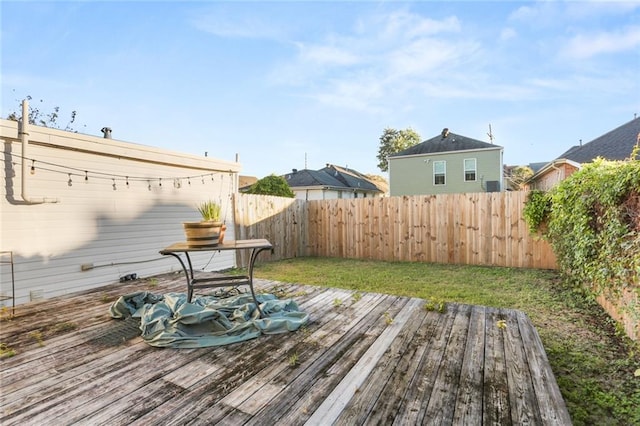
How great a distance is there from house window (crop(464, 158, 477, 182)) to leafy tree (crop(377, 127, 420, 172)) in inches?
522

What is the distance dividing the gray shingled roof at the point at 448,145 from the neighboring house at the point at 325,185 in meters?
4.21

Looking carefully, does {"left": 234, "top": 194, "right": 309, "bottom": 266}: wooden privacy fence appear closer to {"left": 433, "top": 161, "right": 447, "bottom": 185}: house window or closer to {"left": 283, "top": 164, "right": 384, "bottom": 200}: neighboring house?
{"left": 283, "top": 164, "right": 384, "bottom": 200}: neighboring house

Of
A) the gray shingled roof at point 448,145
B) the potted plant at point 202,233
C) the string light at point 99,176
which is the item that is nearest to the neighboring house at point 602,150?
the gray shingled roof at point 448,145

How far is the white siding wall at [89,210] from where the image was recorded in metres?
3.51

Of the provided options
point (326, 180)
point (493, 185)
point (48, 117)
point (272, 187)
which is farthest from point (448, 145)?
point (48, 117)

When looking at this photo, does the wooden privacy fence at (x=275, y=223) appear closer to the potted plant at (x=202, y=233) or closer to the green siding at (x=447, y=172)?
the potted plant at (x=202, y=233)

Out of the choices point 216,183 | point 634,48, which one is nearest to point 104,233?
point 216,183

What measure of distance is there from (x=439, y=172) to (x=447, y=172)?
37 cm

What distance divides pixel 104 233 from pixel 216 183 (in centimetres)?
225

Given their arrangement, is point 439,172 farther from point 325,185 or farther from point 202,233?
point 202,233

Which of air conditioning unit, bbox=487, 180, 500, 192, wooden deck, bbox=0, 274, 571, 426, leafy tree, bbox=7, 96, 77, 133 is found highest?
leafy tree, bbox=7, 96, 77, 133

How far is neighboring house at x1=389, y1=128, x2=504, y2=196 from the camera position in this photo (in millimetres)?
13750

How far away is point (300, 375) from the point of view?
1699mm

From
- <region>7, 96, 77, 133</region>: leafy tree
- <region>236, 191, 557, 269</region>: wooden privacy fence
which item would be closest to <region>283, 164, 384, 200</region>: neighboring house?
<region>236, 191, 557, 269</region>: wooden privacy fence
